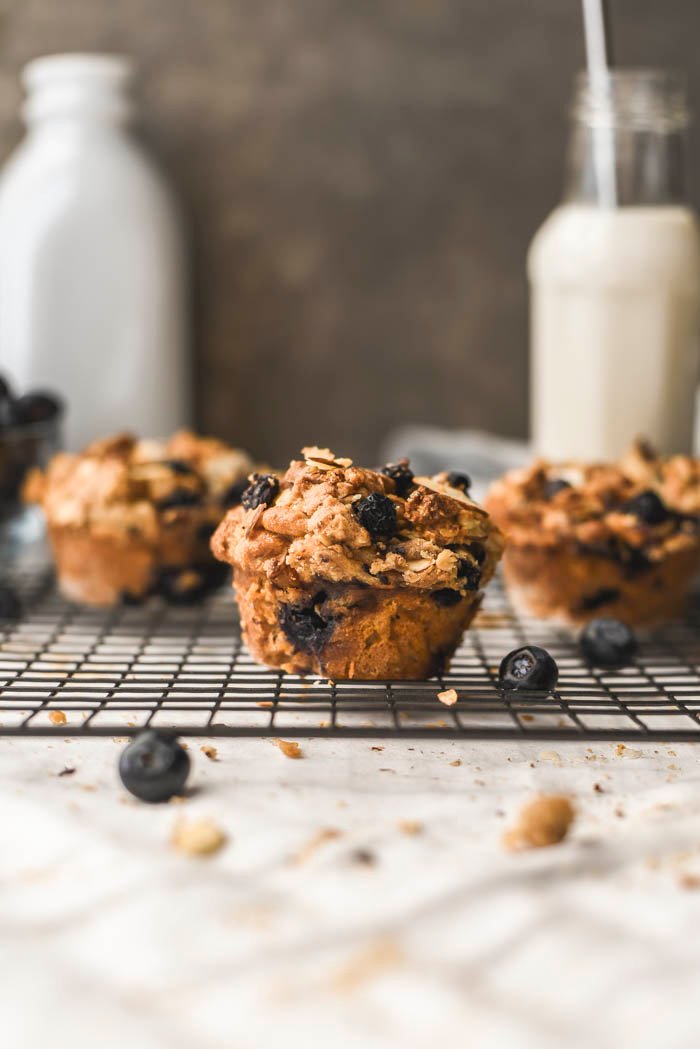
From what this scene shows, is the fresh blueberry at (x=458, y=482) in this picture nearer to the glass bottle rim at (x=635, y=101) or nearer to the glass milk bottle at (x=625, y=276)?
the glass milk bottle at (x=625, y=276)

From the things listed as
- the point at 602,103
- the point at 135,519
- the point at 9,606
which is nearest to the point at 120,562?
the point at 135,519

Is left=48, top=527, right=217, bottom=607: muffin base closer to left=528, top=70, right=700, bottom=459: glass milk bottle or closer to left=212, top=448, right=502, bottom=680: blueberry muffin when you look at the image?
left=212, top=448, right=502, bottom=680: blueberry muffin

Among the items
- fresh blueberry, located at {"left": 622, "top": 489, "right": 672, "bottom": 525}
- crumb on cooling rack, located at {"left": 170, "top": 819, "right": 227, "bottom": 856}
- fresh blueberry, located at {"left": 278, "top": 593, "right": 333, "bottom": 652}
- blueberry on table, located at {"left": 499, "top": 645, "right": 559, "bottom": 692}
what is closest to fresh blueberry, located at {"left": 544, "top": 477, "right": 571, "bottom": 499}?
fresh blueberry, located at {"left": 622, "top": 489, "right": 672, "bottom": 525}

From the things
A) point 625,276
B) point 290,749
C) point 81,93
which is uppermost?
point 81,93

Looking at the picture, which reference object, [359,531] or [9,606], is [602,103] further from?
[9,606]

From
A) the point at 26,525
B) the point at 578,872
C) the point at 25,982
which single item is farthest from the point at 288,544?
the point at 26,525

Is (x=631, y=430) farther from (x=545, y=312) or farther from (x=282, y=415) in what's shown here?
(x=282, y=415)
